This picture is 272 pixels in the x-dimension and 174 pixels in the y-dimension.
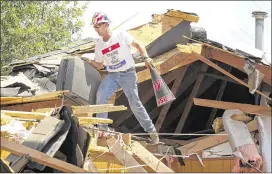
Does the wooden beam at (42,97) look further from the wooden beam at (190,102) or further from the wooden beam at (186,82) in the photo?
the wooden beam at (190,102)

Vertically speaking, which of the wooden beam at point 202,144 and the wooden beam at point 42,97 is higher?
the wooden beam at point 42,97

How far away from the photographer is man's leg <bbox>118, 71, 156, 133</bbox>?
732 cm

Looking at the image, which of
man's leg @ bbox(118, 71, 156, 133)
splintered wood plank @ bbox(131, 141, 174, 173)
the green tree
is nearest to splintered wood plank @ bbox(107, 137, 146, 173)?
splintered wood plank @ bbox(131, 141, 174, 173)

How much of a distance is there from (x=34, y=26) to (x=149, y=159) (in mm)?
13703

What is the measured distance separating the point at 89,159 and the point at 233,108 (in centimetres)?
285

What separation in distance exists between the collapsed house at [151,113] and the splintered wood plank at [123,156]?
0.01 m

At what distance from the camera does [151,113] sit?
10.1 meters

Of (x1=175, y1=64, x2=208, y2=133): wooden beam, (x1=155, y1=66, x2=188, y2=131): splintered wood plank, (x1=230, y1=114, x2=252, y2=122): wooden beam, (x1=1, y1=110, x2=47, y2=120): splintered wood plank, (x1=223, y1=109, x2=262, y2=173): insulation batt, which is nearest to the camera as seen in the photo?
(x1=1, y1=110, x2=47, y2=120): splintered wood plank

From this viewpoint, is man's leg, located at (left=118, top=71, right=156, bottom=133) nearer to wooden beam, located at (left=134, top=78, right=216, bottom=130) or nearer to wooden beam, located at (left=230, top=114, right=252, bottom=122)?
wooden beam, located at (left=230, top=114, right=252, bottom=122)

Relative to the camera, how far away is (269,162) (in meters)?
7.39

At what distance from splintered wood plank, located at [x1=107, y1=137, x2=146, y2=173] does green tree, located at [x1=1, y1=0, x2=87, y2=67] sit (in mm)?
12492

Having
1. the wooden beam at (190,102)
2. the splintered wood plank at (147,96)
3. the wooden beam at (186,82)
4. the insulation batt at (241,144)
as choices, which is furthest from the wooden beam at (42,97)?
the wooden beam at (190,102)

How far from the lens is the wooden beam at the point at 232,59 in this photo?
26.1 ft

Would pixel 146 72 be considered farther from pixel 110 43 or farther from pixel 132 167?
pixel 132 167
